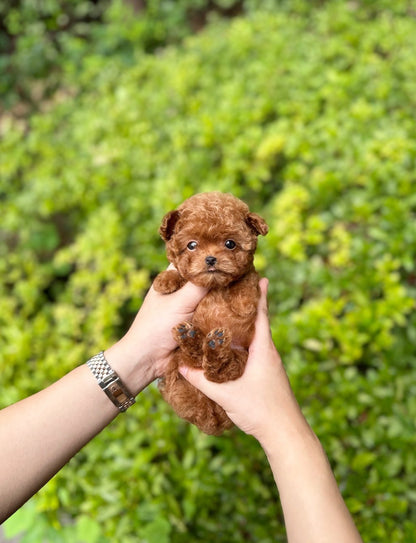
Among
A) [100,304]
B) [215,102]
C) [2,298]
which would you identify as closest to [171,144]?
[215,102]

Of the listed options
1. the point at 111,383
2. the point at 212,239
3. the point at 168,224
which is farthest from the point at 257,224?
the point at 111,383

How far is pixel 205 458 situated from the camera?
2.53 m

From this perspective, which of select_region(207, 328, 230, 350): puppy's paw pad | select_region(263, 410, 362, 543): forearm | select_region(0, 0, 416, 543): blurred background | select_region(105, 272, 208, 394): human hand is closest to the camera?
select_region(263, 410, 362, 543): forearm

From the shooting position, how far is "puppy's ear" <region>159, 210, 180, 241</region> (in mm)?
1548

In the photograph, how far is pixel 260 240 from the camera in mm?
3455

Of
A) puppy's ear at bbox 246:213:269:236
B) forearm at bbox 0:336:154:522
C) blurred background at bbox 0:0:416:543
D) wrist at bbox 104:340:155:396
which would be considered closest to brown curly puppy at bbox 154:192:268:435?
puppy's ear at bbox 246:213:269:236

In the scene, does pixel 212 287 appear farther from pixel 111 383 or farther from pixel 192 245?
pixel 111 383

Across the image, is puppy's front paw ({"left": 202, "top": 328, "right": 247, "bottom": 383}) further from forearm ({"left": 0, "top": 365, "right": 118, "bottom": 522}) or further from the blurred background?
the blurred background

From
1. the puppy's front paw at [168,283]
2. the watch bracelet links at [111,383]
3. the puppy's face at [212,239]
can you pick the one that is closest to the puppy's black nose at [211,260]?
the puppy's face at [212,239]

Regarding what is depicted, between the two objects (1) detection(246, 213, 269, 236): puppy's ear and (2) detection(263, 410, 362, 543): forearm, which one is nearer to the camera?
(2) detection(263, 410, 362, 543): forearm

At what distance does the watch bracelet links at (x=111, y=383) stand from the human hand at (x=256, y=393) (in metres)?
0.29

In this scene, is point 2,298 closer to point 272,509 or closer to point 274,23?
point 272,509

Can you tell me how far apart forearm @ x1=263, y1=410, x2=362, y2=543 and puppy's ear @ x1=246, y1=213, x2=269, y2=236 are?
64 centimetres

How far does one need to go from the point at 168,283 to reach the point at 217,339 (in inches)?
13.5
